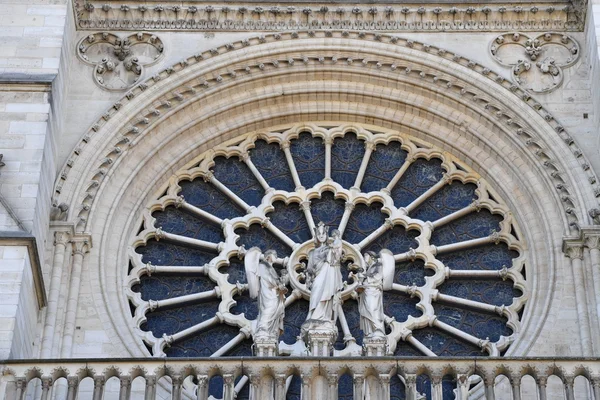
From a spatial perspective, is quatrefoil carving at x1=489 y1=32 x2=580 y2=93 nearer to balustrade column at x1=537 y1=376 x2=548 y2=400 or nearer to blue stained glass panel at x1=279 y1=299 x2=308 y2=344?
blue stained glass panel at x1=279 y1=299 x2=308 y2=344

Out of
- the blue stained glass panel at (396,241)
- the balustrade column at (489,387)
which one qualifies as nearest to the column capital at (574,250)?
the blue stained glass panel at (396,241)

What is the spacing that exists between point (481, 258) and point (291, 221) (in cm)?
210

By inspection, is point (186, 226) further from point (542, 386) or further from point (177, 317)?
point (542, 386)

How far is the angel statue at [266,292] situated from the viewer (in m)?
15.8

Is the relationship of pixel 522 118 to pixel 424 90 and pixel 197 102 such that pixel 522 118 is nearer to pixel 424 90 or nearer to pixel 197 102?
pixel 424 90

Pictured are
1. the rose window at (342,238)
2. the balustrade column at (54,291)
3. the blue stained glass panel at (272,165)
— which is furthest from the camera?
the blue stained glass panel at (272,165)

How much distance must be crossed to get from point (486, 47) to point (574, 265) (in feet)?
9.98

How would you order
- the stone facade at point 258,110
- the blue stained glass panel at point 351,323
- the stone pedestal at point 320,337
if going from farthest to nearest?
the blue stained glass panel at point 351,323 → the stone facade at point 258,110 → the stone pedestal at point 320,337

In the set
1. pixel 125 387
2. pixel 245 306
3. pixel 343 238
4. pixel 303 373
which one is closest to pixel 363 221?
pixel 343 238

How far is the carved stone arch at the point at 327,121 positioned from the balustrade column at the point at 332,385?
10.6ft

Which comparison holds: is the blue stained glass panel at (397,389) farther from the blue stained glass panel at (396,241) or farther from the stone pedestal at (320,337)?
the blue stained glass panel at (396,241)

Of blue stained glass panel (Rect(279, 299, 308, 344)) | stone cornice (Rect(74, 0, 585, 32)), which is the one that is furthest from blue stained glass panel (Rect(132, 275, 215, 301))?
stone cornice (Rect(74, 0, 585, 32))

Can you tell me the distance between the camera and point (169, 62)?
1925cm

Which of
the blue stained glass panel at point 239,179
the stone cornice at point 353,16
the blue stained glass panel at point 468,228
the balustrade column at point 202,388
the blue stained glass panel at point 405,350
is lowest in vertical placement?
the balustrade column at point 202,388
